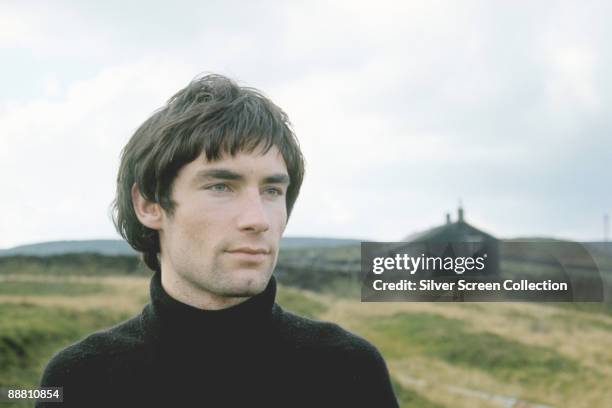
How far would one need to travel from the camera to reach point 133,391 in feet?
→ 11.4

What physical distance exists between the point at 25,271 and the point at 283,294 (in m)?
15.8

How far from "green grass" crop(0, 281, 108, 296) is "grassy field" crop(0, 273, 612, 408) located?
5cm

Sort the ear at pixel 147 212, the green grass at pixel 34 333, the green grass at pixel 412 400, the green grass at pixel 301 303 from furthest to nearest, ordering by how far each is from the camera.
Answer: the green grass at pixel 301 303 < the green grass at pixel 412 400 < the green grass at pixel 34 333 < the ear at pixel 147 212

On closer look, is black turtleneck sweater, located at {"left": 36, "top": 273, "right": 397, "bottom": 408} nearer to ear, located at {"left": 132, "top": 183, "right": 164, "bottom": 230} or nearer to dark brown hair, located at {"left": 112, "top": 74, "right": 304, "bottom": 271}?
ear, located at {"left": 132, "top": 183, "right": 164, "bottom": 230}

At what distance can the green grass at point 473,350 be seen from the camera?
128ft

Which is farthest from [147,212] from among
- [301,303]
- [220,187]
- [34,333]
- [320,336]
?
[301,303]

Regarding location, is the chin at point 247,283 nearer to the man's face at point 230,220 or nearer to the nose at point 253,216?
the man's face at point 230,220

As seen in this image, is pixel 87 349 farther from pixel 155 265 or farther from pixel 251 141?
pixel 251 141

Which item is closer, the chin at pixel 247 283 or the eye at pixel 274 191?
the chin at pixel 247 283

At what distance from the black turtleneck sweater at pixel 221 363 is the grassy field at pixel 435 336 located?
61.3ft

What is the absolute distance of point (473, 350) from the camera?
4159cm

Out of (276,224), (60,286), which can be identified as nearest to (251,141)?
(276,224)

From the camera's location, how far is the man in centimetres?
322

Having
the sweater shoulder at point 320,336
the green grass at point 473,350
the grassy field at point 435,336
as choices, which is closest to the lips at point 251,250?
the sweater shoulder at point 320,336
